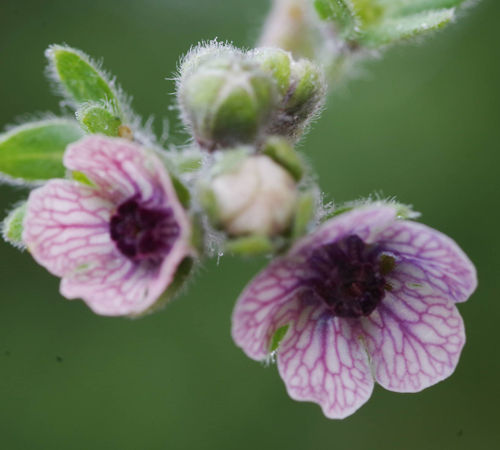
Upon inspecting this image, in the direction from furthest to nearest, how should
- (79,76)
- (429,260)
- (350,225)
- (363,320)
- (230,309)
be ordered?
(230,309) → (79,76) → (363,320) → (429,260) → (350,225)

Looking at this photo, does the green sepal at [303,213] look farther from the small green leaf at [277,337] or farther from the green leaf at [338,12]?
the green leaf at [338,12]

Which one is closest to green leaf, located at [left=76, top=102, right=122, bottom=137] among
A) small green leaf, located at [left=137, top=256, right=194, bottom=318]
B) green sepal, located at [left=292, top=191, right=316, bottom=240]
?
small green leaf, located at [left=137, top=256, right=194, bottom=318]

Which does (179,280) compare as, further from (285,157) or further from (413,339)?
(413,339)

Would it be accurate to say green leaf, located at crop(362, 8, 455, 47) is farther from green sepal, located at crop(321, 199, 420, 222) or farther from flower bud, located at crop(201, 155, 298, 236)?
flower bud, located at crop(201, 155, 298, 236)

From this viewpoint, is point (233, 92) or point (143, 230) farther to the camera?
point (143, 230)

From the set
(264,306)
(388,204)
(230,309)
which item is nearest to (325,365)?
(264,306)

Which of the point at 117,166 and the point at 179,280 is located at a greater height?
the point at 117,166

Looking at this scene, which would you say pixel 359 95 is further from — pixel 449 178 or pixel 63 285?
pixel 63 285
